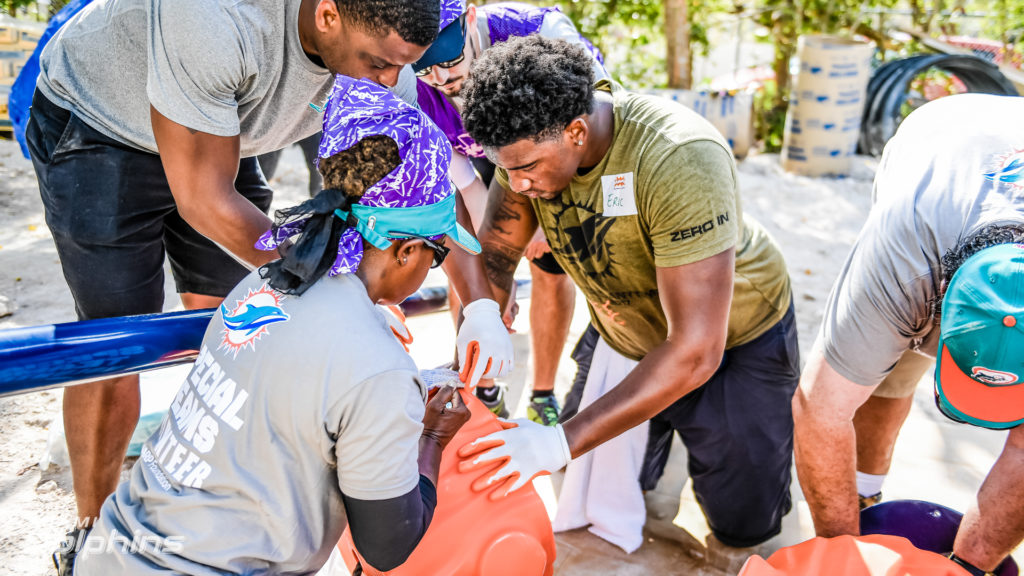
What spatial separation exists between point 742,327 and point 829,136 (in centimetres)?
492

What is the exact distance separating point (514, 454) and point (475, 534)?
0.73 ft

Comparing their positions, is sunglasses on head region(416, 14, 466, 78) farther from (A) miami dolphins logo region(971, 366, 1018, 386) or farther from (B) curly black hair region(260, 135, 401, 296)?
(A) miami dolphins logo region(971, 366, 1018, 386)

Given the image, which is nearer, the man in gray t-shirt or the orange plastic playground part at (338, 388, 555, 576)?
the orange plastic playground part at (338, 388, 555, 576)

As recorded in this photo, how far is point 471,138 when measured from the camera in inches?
98.8

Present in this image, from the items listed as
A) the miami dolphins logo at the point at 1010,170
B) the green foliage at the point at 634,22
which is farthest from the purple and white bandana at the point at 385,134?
the green foliage at the point at 634,22

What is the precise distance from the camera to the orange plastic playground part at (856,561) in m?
1.55

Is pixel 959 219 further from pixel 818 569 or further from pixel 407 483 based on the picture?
pixel 407 483

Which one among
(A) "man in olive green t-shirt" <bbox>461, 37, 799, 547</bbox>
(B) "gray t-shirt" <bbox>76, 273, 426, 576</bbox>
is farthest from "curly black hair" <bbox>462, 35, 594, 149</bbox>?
(B) "gray t-shirt" <bbox>76, 273, 426, 576</bbox>

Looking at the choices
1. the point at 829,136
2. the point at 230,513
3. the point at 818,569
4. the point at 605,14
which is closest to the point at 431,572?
the point at 230,513

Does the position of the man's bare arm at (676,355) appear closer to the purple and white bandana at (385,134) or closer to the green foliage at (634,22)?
the purple and white bandana at (385,134)

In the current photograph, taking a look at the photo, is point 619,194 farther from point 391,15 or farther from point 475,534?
point 475,534

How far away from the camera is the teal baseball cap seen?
1.49 metres

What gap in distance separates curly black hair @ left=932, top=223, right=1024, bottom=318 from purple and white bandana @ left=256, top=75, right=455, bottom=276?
1.17 meters

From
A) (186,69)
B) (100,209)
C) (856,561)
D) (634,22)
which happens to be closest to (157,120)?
(186,69)
